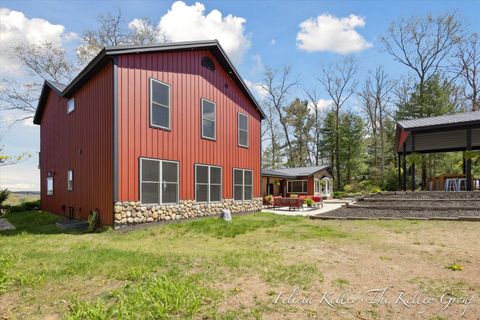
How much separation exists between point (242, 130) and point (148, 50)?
632 centimetres

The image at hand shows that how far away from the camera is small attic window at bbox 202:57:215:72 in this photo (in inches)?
536

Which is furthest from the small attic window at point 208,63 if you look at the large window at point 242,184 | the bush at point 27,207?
the bush at point 27,207

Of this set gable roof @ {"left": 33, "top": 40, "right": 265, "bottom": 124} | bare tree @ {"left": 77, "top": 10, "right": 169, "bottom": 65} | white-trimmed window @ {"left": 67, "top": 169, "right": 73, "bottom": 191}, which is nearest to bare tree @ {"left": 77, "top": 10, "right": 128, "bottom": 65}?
bare tree @ {"left": 77, "top": 10, "right": 169, "bottom": 65}

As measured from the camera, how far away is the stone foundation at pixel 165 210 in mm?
9789

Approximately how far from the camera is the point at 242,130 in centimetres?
1570

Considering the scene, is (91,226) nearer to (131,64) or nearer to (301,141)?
(131,64)

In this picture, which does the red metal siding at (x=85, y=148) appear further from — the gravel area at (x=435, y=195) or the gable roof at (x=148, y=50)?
the gravel area at (x=435, y=195)

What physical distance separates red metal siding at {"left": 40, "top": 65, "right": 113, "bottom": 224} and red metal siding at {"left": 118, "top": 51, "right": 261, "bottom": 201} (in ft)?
1.77

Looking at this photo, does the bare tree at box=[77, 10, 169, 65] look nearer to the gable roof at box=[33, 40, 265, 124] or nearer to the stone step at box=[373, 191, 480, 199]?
the gable roof at box=[33, 40, 265, 124]

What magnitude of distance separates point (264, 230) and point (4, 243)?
7172mm

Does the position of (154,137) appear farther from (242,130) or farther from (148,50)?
(242,130)

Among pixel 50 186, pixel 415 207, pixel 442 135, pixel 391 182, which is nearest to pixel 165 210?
pixel 50 186

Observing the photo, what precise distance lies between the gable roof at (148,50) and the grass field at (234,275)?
5854mm

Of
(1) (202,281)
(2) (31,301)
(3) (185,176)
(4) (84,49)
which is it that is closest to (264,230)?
(3) (185,176)
